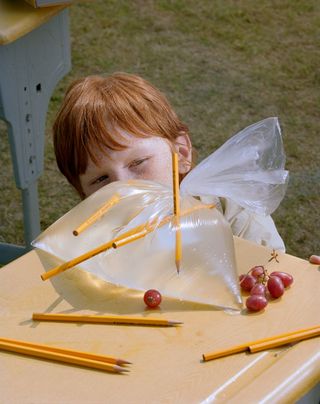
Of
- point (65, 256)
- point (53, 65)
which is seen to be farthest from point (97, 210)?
point (53, 65)

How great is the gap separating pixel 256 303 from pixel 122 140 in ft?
1.98

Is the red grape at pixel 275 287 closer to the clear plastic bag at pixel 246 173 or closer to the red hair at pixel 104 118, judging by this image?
the clear plastic bag at pixel 246 173

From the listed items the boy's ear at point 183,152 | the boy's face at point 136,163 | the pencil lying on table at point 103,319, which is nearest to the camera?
the pencil lying on table at point 103,319

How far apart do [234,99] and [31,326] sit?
2.59 meters

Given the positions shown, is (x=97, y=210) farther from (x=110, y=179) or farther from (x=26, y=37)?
(x=26, y=37)

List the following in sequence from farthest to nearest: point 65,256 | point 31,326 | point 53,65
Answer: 1. point 53,65
2. point 65,256
3. point 31,326

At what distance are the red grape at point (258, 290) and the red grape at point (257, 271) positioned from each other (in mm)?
31

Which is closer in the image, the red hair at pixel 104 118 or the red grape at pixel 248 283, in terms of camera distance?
the red grape at pixel 248 283

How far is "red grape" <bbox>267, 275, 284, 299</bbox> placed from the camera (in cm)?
121

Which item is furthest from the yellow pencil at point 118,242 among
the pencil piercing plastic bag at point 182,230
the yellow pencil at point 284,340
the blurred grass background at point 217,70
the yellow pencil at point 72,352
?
the blurred grass background at point 217,70

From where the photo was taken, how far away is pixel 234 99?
3645 mm

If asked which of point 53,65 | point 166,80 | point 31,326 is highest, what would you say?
point 31,326

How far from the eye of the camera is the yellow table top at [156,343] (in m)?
1.04

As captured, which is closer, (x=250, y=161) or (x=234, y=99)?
(x=250, y=161)
